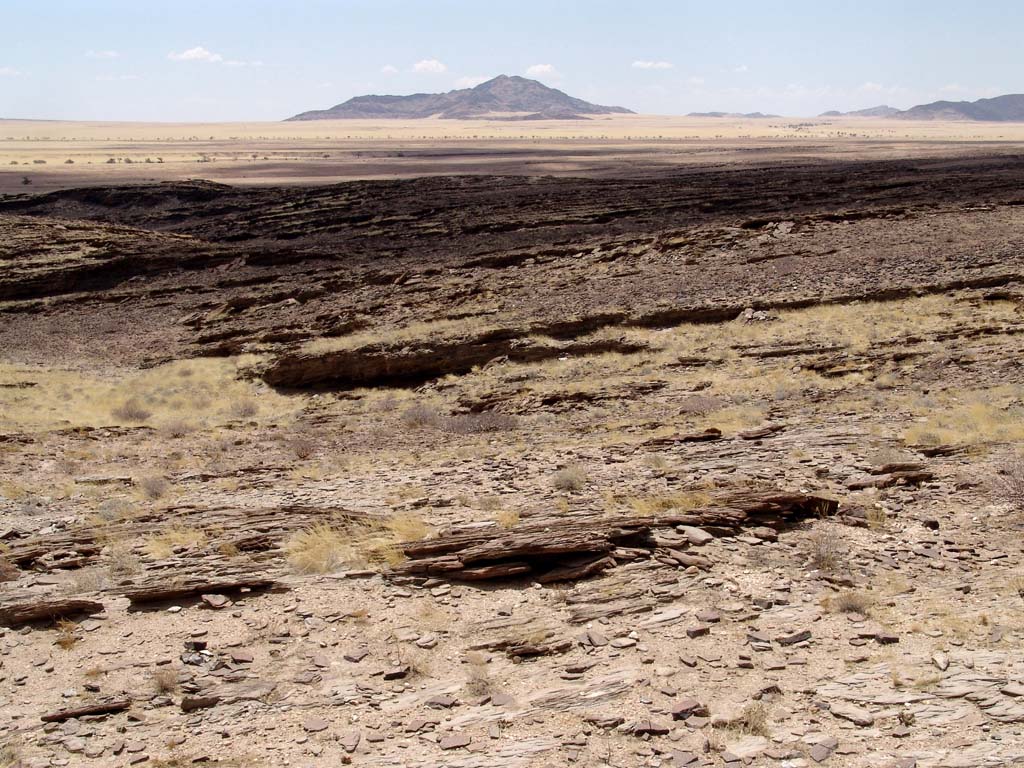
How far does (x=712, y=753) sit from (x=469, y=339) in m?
16.2

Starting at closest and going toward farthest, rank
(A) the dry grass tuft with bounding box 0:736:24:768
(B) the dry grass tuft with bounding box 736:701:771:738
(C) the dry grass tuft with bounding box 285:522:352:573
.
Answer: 1. (B) the dry grass tuft with bounding box 736:701:771:738
2. (A) the dry grass tuft with bounding box 0:736:24:768
3. (C) the dry grass tuft with bounding box 285:522:352:573

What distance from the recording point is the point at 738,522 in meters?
8.29

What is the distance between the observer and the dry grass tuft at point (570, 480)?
32.8 feet

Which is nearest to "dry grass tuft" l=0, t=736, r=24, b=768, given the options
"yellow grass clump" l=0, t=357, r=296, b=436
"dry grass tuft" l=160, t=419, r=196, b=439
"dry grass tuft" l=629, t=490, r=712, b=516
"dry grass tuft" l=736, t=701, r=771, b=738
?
"dry grass tuft" l=736, t=701, r=771, b=738

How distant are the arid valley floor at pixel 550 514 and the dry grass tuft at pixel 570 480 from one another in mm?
70

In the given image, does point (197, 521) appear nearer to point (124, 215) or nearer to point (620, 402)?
point (620, 402)

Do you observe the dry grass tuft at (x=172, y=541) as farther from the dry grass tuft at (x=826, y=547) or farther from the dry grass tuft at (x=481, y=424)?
the dry grass tuft at (x=481, y=424)

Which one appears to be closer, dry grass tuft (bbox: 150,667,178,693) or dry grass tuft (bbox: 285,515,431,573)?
dry grass tuft (bbox: 150,667,178,693)

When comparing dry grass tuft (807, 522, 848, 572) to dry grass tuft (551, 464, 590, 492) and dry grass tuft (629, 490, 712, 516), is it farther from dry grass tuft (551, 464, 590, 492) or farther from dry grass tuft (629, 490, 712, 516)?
dry grass tuft (551, 464, 590, 492)

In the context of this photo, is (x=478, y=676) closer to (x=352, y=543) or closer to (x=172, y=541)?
(x=352, y=543)

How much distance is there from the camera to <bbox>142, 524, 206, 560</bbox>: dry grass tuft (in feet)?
28.4

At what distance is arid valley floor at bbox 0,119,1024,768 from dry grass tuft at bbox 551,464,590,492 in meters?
0.07

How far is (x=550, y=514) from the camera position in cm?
888

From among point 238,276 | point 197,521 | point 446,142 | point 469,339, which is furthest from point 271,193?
point 446,142
